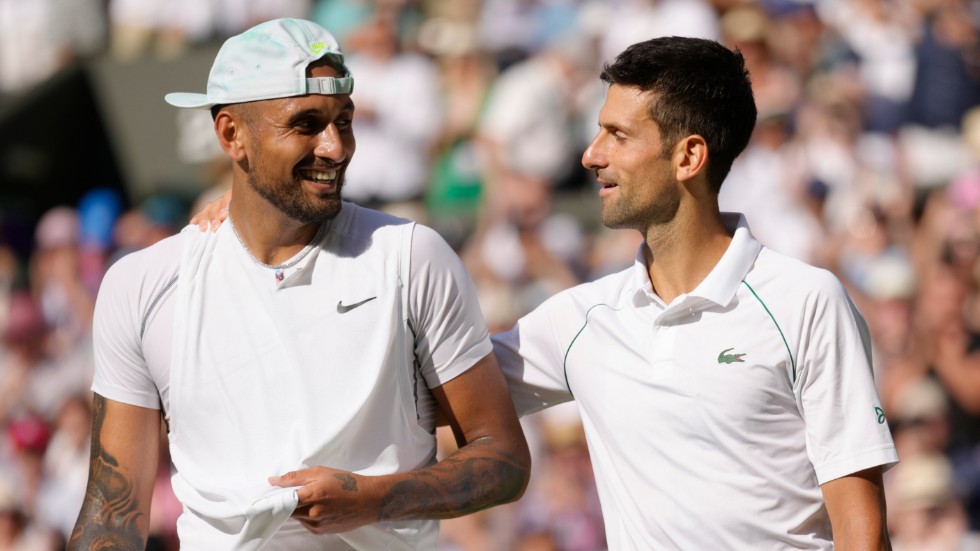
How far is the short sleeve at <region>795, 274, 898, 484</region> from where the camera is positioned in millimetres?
3309

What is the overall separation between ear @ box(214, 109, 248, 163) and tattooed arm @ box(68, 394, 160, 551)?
67cm

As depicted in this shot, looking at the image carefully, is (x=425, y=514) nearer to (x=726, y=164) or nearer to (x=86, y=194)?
(x=726, y=164)

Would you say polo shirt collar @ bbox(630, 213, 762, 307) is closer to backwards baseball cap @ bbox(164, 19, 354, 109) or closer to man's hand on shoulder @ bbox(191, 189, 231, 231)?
backwards baseball cap @ bbox(164, 19, 354, 109)

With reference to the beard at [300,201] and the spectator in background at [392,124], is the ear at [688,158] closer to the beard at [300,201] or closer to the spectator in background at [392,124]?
the beard at [300,201]

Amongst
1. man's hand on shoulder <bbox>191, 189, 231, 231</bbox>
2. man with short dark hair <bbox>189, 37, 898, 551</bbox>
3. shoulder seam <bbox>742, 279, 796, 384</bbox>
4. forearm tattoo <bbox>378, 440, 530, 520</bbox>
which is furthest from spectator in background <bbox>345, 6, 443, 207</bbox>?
shoulder seam <bbox>742, 279, 796, 384</bbox>

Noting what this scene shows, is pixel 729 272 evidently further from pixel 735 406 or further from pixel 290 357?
pixel 290 357

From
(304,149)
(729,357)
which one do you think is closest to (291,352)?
(304,149)

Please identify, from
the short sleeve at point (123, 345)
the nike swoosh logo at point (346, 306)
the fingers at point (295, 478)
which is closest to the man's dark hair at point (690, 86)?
the nike swoosh logo at point (346, 306)

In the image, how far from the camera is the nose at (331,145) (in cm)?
352

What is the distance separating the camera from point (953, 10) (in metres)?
7.99

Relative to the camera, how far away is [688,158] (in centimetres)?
363

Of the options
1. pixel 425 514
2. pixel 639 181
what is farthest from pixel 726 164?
pixel 425 514

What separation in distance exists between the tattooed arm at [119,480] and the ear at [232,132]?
26.5 inches

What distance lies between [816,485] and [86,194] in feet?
27.0
